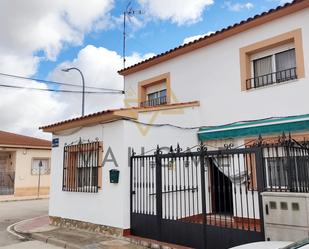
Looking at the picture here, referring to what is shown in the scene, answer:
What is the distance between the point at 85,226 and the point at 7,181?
17.5 m

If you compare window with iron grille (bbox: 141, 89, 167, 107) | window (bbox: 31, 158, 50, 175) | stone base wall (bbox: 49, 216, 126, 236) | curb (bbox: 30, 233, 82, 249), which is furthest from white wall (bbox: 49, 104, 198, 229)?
window (bbox: 31, 158, 50, 175)

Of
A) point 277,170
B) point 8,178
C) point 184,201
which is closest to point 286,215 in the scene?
point 277,170

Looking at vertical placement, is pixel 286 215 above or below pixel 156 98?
below

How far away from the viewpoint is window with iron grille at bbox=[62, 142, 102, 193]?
10680mm

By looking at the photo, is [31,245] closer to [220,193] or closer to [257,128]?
[220,193]

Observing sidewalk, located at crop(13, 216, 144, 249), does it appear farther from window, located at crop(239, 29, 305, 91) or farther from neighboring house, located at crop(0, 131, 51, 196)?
neighboring house, located at crop(0, 131, 51, 196)

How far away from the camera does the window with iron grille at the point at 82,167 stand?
10680 mm

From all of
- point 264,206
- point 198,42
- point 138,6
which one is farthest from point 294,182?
point 138,6

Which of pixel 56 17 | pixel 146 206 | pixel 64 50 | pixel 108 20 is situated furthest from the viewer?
pixel 64 50

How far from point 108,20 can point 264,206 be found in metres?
11.3

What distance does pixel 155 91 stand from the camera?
570 inches

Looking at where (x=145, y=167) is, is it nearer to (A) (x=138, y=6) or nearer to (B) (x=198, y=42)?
(B) (x=198, y=42)

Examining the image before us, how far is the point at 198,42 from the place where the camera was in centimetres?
1216

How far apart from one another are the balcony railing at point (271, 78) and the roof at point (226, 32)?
1.79m
